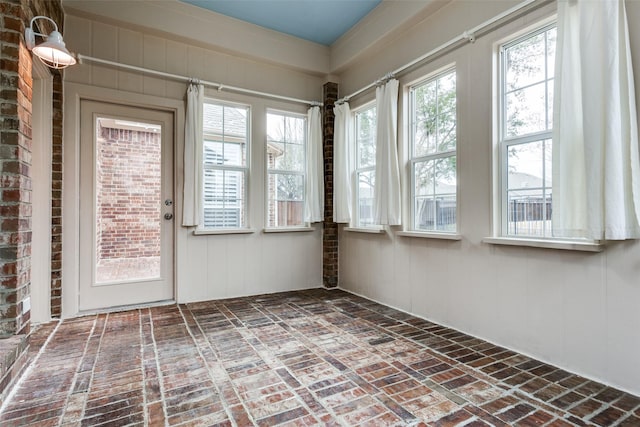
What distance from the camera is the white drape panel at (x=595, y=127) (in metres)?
1.86

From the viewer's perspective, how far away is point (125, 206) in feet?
11.7

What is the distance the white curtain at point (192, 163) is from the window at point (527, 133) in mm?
2997

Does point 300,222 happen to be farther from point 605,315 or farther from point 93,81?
point 605,315

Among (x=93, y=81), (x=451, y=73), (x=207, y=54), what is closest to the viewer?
(x=451, y=73)

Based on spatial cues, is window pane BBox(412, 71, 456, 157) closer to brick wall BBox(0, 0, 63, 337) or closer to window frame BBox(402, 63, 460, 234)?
window frame BBox(402, 63, 460, 234)

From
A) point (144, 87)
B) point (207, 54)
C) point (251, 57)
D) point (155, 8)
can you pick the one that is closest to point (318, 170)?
point (251, 57)

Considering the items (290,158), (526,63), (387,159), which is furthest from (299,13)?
(526,63)

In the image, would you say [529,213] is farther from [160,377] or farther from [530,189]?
[160,377]

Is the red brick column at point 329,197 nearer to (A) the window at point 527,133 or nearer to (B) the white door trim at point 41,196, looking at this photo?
(A) the window at point 527,133

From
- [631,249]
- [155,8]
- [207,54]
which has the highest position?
[155,8]

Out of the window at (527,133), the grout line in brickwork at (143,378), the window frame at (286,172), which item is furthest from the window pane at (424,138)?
the grout line in brickwork at (143,378)

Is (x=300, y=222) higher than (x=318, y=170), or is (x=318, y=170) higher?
(x=318, y=170)

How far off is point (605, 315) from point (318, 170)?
10.6ft

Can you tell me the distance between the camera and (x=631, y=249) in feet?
6.29
